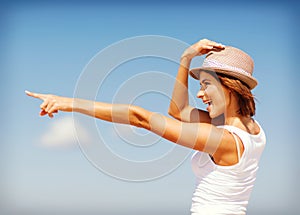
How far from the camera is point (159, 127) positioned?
286 centimetres

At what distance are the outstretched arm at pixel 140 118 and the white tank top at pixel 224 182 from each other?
23cm

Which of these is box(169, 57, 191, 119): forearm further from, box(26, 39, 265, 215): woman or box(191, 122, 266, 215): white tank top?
box(191, 122, 266, 215): white tank top

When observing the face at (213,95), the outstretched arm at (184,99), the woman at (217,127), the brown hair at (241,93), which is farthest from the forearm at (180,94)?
the brown hair at (241,93)

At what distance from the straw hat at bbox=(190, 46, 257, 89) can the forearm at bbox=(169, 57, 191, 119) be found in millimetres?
281

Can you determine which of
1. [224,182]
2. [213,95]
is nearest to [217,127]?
[213,95]

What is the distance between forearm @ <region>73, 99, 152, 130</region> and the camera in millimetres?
2873

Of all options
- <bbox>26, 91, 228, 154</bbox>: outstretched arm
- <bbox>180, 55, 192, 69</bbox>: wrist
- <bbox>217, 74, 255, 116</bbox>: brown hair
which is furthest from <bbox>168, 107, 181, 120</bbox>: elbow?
<bbox>26, 91, 228, 154</bbox>: outstretched arm

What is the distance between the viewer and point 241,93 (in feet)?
10.3

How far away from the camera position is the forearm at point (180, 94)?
141 inches

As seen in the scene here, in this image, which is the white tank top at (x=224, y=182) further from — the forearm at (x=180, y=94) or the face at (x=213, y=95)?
the forearm at (x=180, y=94)

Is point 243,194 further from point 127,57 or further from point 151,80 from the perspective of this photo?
point 127,57

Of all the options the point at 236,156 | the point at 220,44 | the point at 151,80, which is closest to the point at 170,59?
the point at 151,80

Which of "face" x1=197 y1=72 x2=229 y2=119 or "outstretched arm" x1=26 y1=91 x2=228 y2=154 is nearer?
"outstretched arm" x1=26 y1=91 x2=228 y2=154

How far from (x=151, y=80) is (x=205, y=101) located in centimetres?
89
